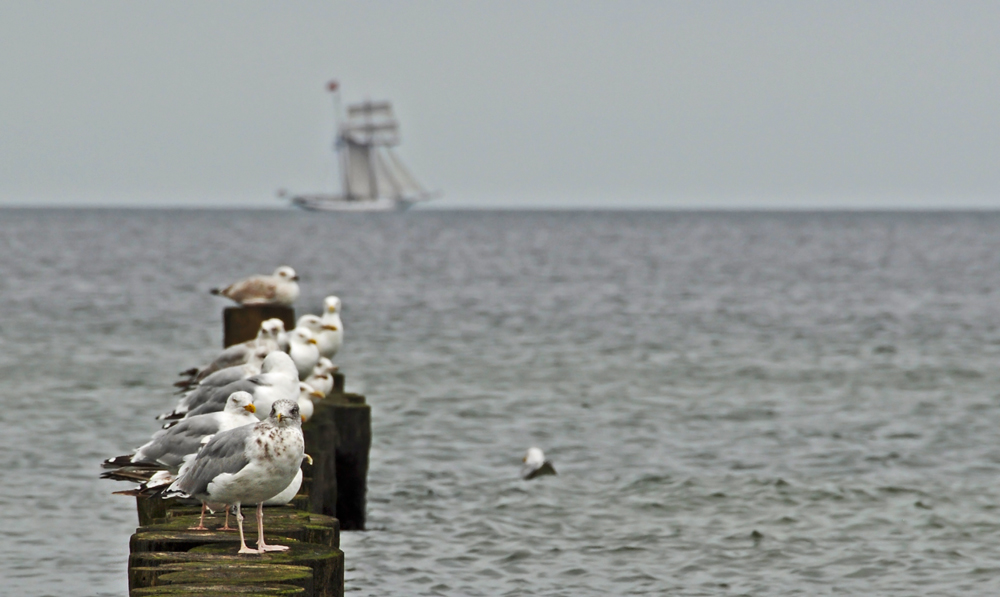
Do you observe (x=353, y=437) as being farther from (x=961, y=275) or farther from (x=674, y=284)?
(x=961, y=275)

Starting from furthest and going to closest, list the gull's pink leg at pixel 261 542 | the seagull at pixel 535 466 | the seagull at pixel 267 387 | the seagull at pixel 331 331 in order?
the seagull at pixel 535 466, the seagull at pixel 331 331, the seagull at pixel 267 387, the gull's pink leg at pixel 261 542

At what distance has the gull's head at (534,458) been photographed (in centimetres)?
1565

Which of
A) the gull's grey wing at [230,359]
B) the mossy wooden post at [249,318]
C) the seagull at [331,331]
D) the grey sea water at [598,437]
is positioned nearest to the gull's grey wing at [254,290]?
the mossy wooden post at [249,318]

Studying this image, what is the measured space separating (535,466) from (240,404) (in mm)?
7463

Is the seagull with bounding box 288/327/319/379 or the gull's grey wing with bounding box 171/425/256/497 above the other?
the seagull with bounding box 288/327/319/379

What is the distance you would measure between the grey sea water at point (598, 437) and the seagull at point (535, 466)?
17cm

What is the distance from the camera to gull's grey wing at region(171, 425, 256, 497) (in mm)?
7242

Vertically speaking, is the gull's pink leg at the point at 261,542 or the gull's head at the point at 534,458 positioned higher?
the gull's pink leg at the point at 261,542

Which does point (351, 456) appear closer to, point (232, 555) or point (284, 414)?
point (284, 414)

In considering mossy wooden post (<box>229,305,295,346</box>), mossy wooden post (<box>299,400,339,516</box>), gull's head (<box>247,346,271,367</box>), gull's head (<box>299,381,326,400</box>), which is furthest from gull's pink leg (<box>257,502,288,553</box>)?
mossy wooden post (<box>229,305,295,346</box>)

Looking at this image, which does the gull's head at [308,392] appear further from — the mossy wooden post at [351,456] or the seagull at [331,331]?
the seagull at [331,331]

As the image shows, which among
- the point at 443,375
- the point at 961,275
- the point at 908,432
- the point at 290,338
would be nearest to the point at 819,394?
the point at 908,432

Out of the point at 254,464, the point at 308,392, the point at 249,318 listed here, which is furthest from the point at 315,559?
the point at 249,318

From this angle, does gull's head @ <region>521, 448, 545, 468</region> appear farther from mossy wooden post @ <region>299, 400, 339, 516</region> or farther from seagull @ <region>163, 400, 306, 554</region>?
seagull @ <region>163, 400, 306, 554</region>
